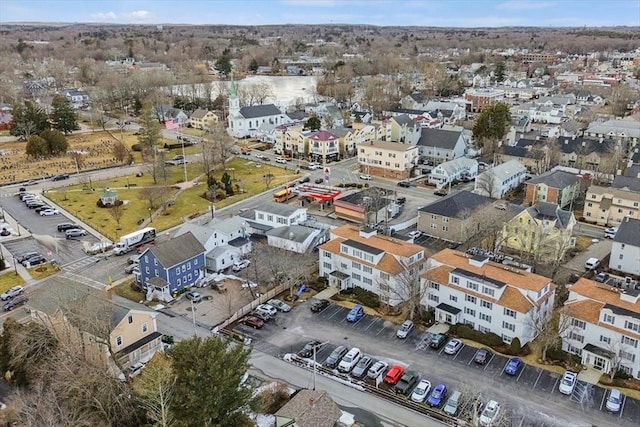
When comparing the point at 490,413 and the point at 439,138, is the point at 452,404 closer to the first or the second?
the point at 490,413

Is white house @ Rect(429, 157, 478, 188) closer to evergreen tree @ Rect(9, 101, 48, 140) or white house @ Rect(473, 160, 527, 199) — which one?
white house @ Rect(473, 160, 527, 199)

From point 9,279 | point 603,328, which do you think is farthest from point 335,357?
point 9,279

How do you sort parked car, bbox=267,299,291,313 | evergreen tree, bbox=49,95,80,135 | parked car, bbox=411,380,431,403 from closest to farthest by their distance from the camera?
parked car, bbox=411,380,431,403, parked car, bbox=267,299,291,313, evergreen tree, bbox=49,95,80,135

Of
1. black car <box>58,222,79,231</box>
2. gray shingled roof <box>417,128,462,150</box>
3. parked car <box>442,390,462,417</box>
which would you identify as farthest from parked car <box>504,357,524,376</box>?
gray shingled roof <box>417,128,462,150</box>

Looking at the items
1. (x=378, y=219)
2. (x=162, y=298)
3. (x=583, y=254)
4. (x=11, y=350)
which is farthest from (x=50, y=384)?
(x=583, y=254)

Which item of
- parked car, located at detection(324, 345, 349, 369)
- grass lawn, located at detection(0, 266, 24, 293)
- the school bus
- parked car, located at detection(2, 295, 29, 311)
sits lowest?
grass lawn, located at detection(0, 266, 24, 293)

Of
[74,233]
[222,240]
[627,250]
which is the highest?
[627,250]
